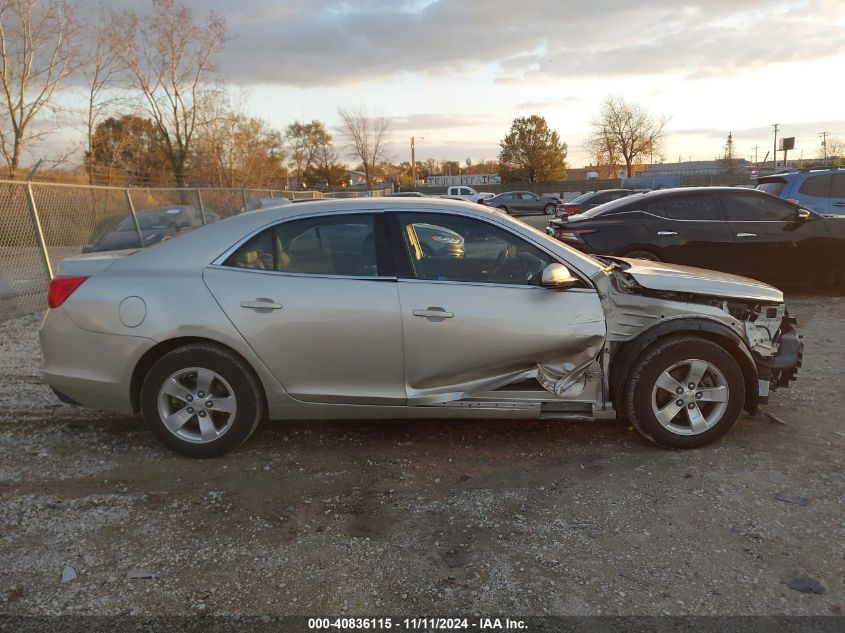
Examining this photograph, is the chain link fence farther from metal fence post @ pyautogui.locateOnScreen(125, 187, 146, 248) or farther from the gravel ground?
the gravel ground

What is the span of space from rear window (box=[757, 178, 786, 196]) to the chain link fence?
9.18 meters

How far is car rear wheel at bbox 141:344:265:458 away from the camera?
3.68 metres

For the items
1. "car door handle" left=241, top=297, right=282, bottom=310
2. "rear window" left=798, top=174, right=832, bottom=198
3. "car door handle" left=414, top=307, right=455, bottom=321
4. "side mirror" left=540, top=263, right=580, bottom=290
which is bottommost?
"car door handle" left=414, top=307, right=455, bottom=321

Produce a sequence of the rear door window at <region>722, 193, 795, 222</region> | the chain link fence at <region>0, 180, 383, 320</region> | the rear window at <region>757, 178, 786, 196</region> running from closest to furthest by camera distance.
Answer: the rear door window at <region>722, 193, 795, 222</region>, the chain link fence at <region>0, 180, 383, 320</region>, the rear window at <region>757, 178, 786, 196</region>

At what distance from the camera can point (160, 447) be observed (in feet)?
13.3

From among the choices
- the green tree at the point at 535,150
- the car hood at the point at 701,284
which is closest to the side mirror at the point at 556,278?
the car hood at the point at 701,284

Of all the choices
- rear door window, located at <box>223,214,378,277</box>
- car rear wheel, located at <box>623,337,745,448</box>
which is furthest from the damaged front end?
rear door window, located at <box>223,214,378,277</box>

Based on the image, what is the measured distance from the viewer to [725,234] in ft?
26.5

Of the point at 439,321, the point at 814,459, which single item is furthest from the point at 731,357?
the point at 439,321

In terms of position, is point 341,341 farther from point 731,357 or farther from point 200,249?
point 731,357

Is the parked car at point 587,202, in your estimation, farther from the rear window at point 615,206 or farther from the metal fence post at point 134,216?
the metal fence post at point 134,216

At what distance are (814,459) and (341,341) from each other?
3.00 metres

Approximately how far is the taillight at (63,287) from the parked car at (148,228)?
663 centimetres

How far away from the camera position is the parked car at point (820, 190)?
10.9 metres
